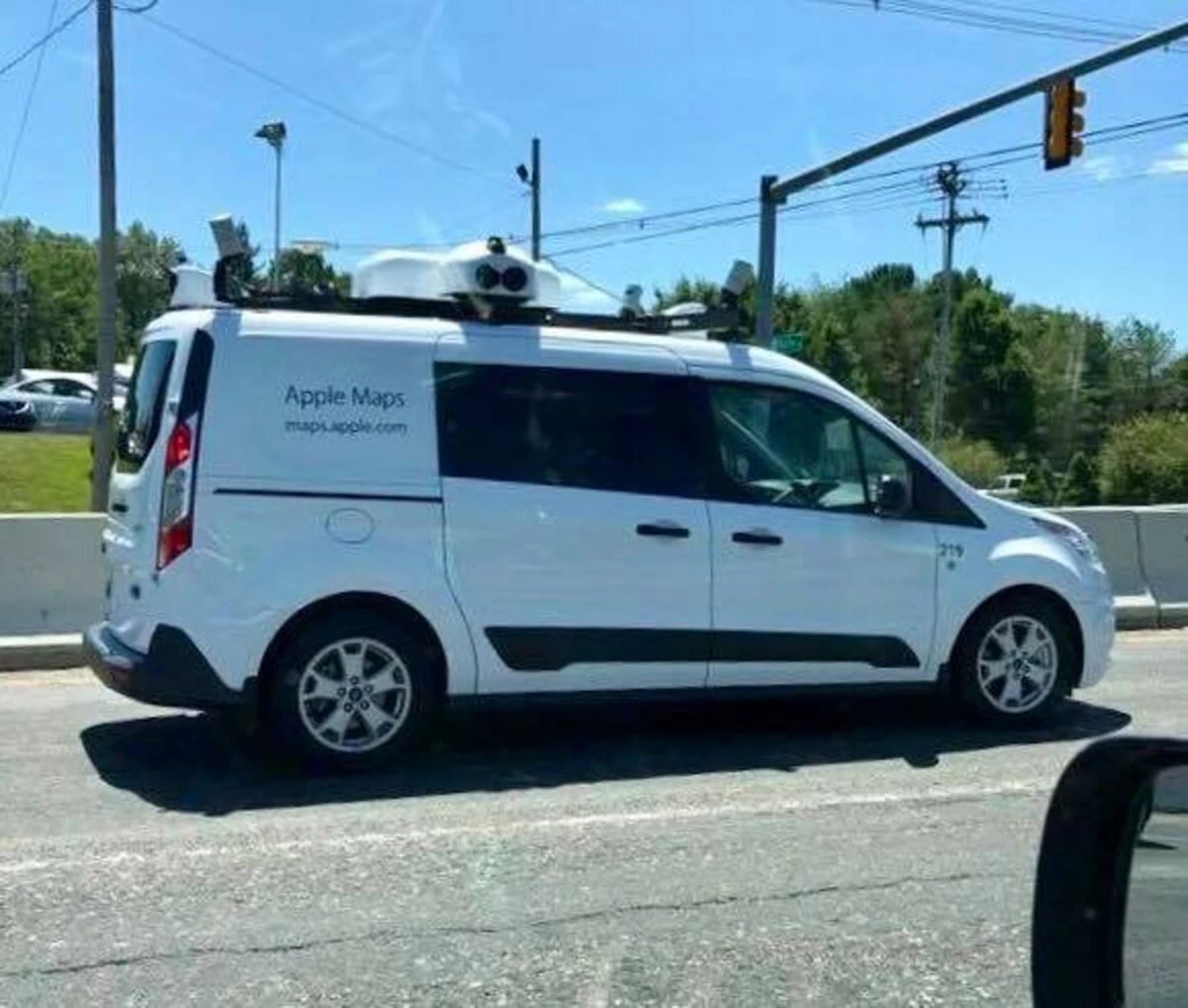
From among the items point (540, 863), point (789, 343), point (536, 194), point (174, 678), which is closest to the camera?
point (540, 863)

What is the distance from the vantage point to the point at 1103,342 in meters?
82.8

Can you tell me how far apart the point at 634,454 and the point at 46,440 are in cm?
2701

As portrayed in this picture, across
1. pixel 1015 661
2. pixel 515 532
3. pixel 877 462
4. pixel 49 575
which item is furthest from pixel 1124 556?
pixel 49 575

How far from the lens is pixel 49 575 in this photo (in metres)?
9.88

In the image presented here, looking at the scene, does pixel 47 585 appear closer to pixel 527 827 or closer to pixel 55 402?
pixel 527 827

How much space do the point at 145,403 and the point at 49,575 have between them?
142 inches

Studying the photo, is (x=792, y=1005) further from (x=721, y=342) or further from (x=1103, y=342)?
(x=1103, y=342)

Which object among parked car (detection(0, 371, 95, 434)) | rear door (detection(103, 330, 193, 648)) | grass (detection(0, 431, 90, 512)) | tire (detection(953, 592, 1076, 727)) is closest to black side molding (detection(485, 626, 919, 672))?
tire (detection(953, 592, 1076, 727))

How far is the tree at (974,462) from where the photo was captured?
57.3 meters

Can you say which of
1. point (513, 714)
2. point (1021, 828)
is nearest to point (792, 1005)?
point (1021, 828)

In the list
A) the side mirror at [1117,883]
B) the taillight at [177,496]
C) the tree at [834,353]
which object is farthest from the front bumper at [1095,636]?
the tree at [834,353]

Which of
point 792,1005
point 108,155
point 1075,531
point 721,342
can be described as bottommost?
point 792,1005

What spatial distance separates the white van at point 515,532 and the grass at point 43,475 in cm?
1464

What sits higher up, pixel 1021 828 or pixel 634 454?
pixel 634 454
